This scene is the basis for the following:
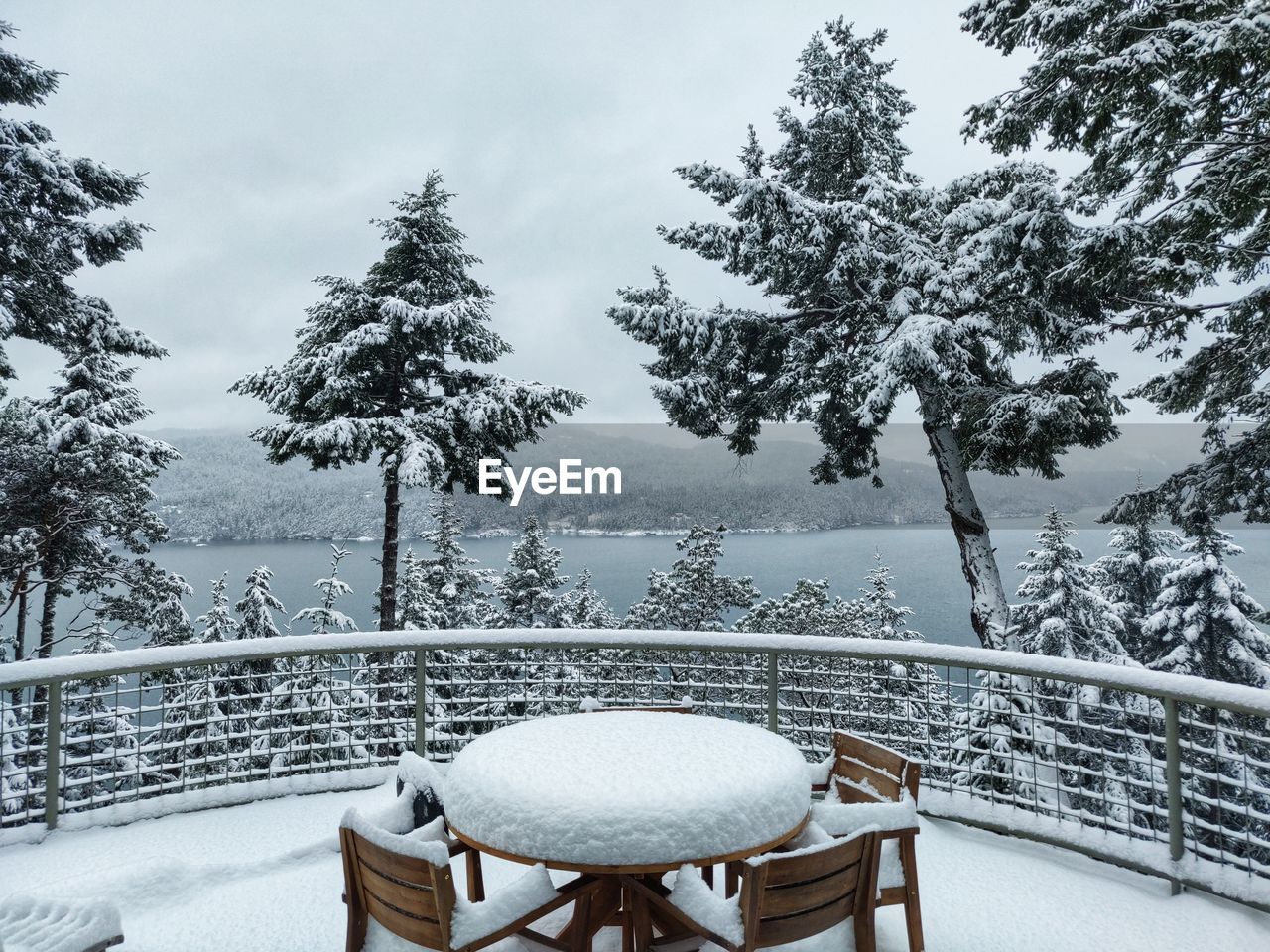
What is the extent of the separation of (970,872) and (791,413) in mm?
7873

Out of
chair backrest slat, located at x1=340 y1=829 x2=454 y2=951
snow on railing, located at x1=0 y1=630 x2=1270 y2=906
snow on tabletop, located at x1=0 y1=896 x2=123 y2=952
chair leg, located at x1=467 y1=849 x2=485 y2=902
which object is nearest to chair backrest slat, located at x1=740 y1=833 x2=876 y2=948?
chair backrest slat, located at x1=340 y1=829 x2=454 y2=951

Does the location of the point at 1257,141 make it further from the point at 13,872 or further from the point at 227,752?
the point at 13,872

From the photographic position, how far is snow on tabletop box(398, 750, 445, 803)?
2.41 m

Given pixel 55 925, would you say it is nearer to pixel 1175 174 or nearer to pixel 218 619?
pixel 1175 174

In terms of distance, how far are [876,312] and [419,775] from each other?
8.72 meters

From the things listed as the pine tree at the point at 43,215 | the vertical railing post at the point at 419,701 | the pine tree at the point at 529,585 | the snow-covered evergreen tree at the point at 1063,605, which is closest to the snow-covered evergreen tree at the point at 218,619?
the pine tree at the point at 43,215

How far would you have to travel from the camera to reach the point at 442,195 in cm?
1234

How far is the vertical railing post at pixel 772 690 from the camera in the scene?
4.12 m

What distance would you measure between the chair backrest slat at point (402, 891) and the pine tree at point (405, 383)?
8.51 meters

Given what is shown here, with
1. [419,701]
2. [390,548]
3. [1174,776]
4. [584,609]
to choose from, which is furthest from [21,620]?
[1174,776]

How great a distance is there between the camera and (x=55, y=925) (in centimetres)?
195

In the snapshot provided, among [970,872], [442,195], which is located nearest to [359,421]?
[442,195]

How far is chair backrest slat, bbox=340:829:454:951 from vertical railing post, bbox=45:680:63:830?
2.58 metres

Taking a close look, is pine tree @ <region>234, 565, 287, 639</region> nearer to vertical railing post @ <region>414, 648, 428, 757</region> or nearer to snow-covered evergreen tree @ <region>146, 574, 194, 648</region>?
snow-covered evergreen tree @ <region>146, 574, 194, 648</region>
